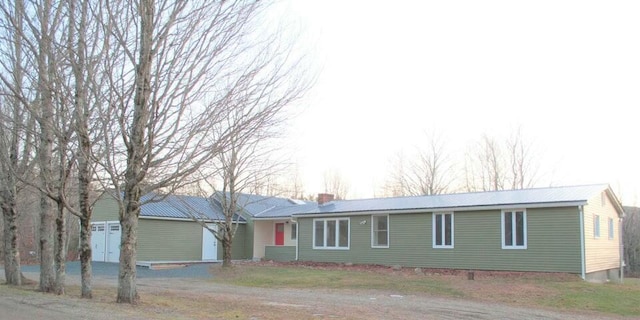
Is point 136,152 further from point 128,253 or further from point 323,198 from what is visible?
point 323,198

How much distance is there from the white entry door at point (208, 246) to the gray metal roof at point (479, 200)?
6817 mm

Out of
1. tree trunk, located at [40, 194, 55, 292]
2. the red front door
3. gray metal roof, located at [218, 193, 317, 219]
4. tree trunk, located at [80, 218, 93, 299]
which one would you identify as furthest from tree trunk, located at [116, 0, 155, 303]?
the red front door

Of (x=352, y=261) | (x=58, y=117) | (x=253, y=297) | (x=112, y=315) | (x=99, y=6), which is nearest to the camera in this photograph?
(x=112, y=315)

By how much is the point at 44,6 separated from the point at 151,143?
14.6ft

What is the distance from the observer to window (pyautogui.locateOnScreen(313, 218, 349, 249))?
26609 mm

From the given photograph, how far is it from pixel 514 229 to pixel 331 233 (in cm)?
935

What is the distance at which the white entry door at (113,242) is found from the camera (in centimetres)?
3089

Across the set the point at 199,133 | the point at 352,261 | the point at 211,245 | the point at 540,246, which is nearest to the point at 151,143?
the point at 199,133

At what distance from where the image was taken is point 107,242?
103ft

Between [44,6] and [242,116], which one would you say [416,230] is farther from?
[44,6]

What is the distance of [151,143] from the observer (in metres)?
10.9

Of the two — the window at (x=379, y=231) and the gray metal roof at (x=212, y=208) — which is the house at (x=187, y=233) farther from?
the window at (x=379, y=231)

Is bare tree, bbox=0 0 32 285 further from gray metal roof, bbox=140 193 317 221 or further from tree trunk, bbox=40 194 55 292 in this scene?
gray metal roof, bbox=140 193 317 221

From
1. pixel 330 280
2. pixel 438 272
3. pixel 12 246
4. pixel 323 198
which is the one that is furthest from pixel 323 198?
pixel 12 246
